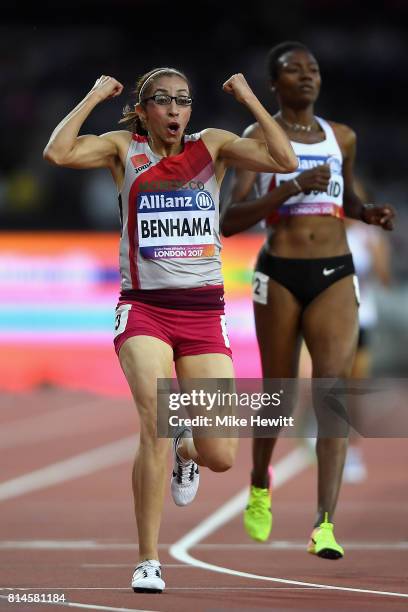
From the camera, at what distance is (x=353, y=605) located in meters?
6.71

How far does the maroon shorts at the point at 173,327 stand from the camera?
7211mm

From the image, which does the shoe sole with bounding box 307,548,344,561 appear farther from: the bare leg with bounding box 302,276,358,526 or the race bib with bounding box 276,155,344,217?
the race bib with bounding box 276,155,344,217

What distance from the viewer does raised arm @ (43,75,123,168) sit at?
281 inches

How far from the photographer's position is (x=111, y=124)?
80.9 ft

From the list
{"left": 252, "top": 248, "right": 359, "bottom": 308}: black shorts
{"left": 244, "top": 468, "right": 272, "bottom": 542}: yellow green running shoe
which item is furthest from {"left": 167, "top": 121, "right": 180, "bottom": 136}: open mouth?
{"left": 244, "top": 468, "right": 272, "bottom": 542}: yellow green running shoe

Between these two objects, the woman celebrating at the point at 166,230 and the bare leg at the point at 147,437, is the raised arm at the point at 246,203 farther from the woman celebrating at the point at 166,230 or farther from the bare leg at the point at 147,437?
the bare leg at the point at 147,437

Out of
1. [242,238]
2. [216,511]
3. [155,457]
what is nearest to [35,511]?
[216,511]

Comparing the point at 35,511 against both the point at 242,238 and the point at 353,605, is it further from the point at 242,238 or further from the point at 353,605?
the point at 242,238

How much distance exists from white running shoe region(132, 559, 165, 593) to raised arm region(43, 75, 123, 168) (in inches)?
75.8

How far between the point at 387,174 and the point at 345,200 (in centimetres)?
1743

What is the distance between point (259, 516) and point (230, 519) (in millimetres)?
1855

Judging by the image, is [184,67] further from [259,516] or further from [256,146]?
[256,146]

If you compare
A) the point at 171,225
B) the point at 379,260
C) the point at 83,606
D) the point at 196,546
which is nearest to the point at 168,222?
the point at 171,225

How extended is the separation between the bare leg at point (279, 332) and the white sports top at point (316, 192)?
18.0 inches
